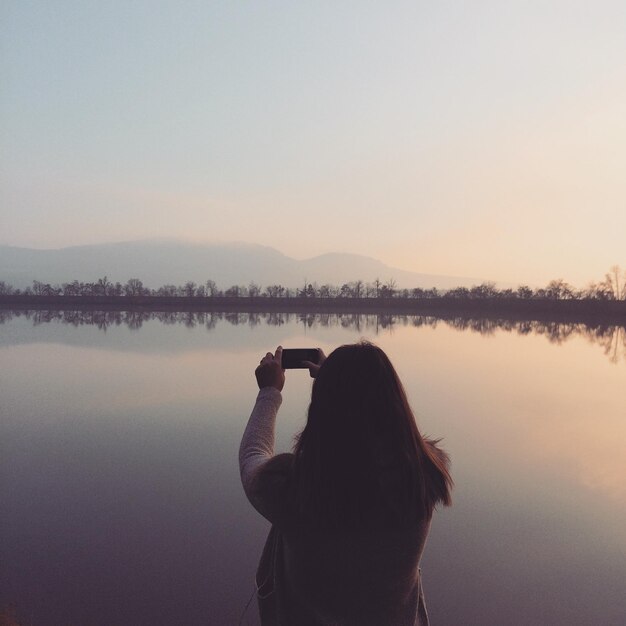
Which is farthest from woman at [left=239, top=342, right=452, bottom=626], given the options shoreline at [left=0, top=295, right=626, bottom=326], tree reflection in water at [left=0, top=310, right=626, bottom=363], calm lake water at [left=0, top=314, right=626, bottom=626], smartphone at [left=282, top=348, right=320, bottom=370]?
shoreline at [left=0, top=295, right=626, bottom=326]

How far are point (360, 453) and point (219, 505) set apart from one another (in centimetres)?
338

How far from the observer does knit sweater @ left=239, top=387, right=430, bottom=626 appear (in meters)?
0.94

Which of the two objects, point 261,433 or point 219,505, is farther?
point 219,505

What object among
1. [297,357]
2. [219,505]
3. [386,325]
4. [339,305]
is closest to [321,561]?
[297,357]

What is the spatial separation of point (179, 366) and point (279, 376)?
1054cm

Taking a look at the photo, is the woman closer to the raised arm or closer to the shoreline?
the raised arm

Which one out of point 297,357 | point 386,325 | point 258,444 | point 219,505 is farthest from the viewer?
point 386,325

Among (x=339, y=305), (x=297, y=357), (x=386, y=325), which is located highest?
(x=297, y=357)

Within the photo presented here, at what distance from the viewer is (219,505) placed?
4023 mm

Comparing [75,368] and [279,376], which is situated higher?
[279,376]

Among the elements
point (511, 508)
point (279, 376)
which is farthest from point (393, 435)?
point (511, 508)

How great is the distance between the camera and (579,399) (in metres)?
9.16

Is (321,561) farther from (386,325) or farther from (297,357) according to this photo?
(386,325)

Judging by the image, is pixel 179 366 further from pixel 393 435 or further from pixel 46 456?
pixel 393 435
